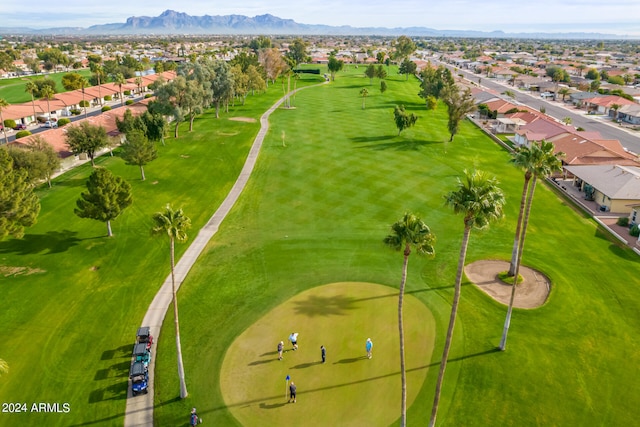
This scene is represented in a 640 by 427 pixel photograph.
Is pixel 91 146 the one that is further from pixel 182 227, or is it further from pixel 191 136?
pixel 182 227

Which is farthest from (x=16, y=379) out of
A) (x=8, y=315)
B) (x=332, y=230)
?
(x=332, y=230)

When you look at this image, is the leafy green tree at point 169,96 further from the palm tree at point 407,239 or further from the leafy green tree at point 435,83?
the leafy green tree at point 435,83

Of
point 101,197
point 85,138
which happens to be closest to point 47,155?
point 85,138

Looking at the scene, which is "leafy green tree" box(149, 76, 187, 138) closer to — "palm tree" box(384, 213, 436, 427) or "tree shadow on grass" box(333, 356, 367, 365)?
"tree shadow on grass" box(333, 356, 367, 365)

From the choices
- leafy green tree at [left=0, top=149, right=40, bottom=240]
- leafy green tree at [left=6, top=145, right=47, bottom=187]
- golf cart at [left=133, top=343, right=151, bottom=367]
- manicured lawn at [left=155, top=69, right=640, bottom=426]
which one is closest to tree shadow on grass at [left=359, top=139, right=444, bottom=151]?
manicured lawn at [left=155, top=69, right=640, bottom=426]

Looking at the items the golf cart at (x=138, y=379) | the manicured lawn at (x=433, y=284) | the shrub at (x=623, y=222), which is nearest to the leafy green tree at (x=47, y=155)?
the manicured lawn at (x=433, y=284)

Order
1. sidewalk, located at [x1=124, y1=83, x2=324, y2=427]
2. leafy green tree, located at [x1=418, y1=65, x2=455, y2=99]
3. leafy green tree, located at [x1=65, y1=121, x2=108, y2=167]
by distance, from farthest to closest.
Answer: leafy green tree, located at [x1=418, y1=65, x2=455, y2=99], leafy green tree, located at [x1=65, y1=121, x2=108, y2=167], sidewalk, located at [x1=124, y1=83, x2=324, y2=427]
